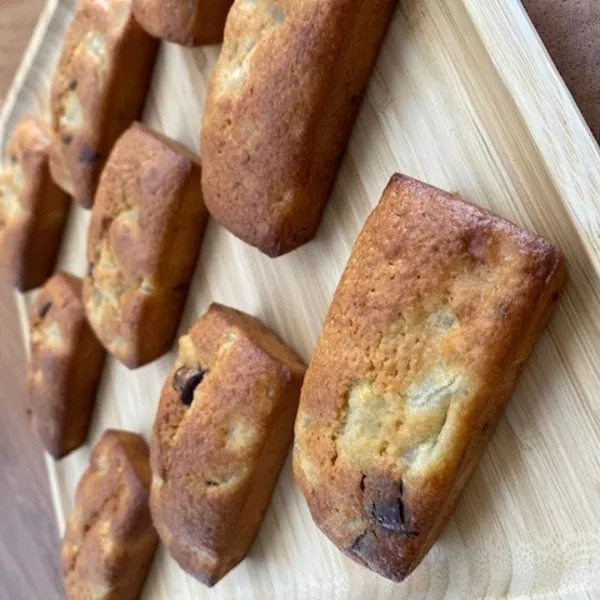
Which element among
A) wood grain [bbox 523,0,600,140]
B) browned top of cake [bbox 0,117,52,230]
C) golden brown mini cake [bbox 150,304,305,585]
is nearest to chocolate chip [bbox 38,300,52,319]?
browned top of cake [bbox 0,117,52,230]

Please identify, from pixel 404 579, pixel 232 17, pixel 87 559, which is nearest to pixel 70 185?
pixel 232 17

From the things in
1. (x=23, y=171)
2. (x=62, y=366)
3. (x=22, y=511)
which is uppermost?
(x=23, y=171)

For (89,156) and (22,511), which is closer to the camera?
(89,156)

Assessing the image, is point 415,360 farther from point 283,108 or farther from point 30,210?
point 30,210

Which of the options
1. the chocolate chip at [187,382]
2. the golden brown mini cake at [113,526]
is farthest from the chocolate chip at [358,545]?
the golden brown mini cake at [113,526]

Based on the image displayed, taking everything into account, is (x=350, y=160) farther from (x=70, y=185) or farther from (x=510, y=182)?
(x=70, y=185)

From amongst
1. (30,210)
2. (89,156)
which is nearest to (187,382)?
(89,156)
